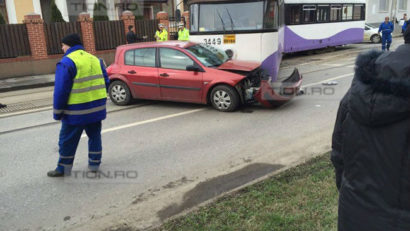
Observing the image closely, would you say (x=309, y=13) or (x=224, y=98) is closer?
(x=224, y=98)

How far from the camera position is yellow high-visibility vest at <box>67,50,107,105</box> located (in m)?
4.70

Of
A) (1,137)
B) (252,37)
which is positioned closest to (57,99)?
(1,137)

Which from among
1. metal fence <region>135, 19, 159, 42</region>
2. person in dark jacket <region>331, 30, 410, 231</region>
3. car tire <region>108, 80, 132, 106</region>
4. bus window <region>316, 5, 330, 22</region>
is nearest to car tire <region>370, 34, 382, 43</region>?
bus window <region>316, 5, 330, 22</region>

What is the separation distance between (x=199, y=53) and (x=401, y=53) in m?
7.06

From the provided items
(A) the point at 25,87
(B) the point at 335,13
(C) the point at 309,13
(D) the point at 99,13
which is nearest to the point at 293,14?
(C) the point at 309,13

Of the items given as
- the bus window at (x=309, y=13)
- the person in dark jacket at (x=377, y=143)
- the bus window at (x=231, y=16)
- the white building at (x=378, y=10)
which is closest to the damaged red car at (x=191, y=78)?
the bus window at (x=231, y=16)

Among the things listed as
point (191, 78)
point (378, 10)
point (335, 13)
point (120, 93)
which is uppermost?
point (378, 10)

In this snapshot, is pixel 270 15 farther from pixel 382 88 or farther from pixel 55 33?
pixel 55 33

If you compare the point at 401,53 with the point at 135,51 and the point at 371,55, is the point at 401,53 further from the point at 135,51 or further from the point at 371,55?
the point at 135,51

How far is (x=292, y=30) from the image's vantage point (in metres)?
16.8

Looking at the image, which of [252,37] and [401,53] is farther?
Answer: [252,37]

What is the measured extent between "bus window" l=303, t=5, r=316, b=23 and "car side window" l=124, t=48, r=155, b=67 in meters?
10.7

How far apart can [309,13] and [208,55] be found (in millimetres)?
10572

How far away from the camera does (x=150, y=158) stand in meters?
5.78
